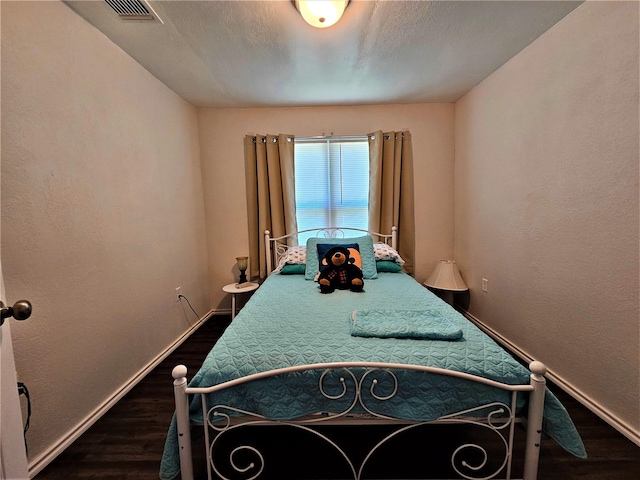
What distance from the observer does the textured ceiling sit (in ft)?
5.37

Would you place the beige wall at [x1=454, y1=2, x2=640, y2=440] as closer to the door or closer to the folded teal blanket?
the folded teal blanket

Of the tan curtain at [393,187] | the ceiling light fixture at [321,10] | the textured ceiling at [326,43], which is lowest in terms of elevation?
the tan curtain at [393,187]

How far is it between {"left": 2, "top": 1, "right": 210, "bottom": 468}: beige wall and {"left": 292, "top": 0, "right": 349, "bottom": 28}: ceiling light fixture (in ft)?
4.23

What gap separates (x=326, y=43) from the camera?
6.40ft

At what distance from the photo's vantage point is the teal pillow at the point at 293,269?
9.23 feet

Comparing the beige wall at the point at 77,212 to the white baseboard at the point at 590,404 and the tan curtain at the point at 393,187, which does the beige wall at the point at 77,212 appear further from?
the white baseboard at the point at 590,404

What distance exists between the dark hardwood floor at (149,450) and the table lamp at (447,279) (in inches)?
45.2

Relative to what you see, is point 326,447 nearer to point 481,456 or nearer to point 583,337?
point 481,456

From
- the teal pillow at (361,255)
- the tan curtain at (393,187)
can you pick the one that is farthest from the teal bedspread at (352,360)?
the tan curtain at (393,187)

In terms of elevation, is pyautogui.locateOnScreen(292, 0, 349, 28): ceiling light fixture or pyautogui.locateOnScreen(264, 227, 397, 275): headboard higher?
pyautogui.locateOnScreen(292, 0, 349, 28): ceiling light fixture

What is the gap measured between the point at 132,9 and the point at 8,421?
6.49ft

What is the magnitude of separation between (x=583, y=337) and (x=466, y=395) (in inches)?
44.6

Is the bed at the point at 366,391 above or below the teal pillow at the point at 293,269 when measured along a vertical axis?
below

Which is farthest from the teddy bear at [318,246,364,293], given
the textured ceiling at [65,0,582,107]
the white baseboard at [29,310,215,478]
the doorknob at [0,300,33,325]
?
the doorknob at [0,300,33,325]
